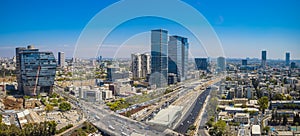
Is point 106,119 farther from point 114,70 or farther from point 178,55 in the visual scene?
point 114,70

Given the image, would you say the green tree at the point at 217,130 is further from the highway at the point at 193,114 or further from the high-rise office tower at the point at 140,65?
the high-rise office tower at the point at 140,65

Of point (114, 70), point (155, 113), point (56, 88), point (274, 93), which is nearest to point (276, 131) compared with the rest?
point (155, 113)

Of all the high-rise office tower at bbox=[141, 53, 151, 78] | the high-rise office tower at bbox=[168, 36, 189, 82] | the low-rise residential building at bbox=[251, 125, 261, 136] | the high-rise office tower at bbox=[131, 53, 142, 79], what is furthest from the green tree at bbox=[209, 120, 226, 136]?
the high-rise office tower at bbox=[131, 53, 142, 79]

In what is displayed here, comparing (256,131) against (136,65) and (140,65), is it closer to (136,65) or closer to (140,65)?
(140,65)

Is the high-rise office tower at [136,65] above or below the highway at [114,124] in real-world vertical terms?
above

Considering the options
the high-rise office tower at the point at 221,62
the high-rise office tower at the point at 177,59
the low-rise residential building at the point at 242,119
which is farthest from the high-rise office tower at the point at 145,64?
the low-rise residential building at the point at 242,119

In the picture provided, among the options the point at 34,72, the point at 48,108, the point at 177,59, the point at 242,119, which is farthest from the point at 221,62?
the point at 34,72
